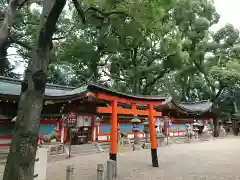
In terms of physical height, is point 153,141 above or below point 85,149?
above

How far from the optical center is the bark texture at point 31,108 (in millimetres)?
3949

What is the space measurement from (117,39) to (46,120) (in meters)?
11.8

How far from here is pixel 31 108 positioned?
162 inches

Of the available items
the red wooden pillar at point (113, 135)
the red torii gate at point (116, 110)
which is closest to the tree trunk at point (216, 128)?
the red torii gate at point (116, 110)

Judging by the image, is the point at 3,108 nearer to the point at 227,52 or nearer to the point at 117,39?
the point at 117,39

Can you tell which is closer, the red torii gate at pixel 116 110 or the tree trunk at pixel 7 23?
the tree trunk at pixel 7 23

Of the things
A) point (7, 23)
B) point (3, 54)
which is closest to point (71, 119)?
point (7, 23)

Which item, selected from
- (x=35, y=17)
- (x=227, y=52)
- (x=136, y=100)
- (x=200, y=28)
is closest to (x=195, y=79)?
(x=227, y=52)

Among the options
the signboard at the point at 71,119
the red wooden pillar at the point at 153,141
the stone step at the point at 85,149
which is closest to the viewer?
the red wooden pillar at the point at 153,141

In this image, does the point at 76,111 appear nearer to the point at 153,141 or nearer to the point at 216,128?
the point at 153,141

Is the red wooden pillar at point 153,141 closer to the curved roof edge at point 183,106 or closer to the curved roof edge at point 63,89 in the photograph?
the curved roof edge at point 63,89

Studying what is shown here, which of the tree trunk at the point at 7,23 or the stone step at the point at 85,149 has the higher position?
the tree trunk at the point at 7,23

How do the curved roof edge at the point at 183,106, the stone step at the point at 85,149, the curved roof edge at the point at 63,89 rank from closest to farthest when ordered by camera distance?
the curved roof edge at the point at 63,89
the stone step at the point at 85,149
the curved roof edge at the point at 183,106

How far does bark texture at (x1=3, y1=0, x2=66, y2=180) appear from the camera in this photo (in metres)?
3.95
